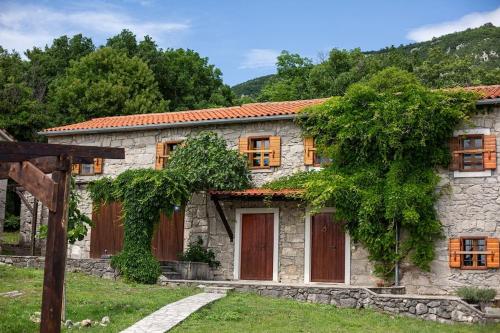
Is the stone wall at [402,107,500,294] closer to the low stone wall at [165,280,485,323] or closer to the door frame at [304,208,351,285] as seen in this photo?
the door frame at [304,208,351,285]

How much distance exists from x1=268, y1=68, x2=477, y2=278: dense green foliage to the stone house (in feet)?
1.51

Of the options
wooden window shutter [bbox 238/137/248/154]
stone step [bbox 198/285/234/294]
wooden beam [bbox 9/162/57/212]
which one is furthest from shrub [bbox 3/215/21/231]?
wooden beam [bbox 9/162/57/212]

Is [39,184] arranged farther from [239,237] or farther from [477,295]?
[239,237]

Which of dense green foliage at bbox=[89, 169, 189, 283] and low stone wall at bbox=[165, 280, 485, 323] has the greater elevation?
dense green foliage at bbox=[89, 169, 189, 283]

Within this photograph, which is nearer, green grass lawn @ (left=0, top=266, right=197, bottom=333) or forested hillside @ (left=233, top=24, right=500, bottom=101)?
green grass lawn @ (left=0, top=266, right=197, bottom=333)

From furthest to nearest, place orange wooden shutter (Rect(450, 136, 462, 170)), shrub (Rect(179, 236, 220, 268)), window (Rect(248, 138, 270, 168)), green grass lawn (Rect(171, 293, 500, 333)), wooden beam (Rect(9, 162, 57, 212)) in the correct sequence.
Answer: window (Rect(248, 138, 270, 168))
shrub (Rect(179, 236, 220, 268))
orange wooden shutter (Rect(450, 136, 462, 170))
green grass lawn (Rect(171, 293, 500, 333))
wooden beam (Rect(9, 162, 57, 212))

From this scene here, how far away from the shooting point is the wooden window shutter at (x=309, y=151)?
18.3 meters

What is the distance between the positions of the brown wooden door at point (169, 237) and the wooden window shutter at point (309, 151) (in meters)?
4.11

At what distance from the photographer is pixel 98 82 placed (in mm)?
33375

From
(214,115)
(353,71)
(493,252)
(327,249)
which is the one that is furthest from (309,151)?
(353,71)

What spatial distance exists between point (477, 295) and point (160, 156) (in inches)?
393

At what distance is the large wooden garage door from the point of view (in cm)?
1972

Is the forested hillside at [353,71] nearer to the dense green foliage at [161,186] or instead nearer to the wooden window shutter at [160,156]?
the wooden window shutter at [160,156]

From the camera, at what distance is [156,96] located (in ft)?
113
